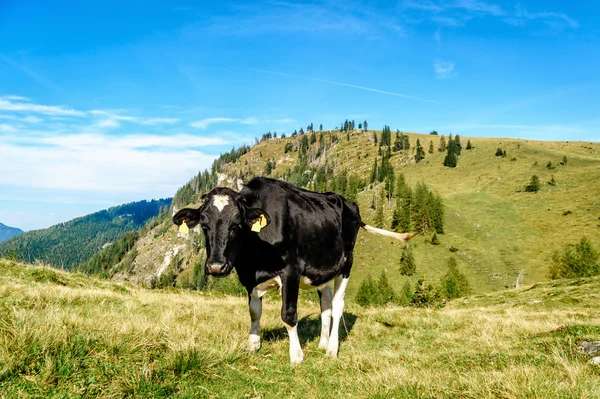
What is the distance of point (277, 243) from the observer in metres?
7.31

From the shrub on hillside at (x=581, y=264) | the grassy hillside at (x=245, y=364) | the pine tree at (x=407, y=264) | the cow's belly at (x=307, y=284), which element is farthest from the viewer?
the pine tree at (x=407, y=264)

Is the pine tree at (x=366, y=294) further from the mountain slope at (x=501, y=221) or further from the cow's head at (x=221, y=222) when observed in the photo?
the cow's head at (x=221, y=222)

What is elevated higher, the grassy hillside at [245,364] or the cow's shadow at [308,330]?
the grassy hillside at [245,364]

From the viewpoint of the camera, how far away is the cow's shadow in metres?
9.38

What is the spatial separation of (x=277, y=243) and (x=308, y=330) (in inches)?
187

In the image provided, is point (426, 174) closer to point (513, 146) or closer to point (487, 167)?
point (487, 167)

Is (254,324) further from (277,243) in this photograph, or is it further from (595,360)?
(595,360)

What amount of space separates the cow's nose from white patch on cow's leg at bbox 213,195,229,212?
1018mm

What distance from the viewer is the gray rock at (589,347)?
664cm

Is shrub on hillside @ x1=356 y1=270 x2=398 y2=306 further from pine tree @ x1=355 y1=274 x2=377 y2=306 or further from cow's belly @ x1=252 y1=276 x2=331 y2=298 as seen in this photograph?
cow's belly @ x1=252 y1=276 x2=331 y2=298

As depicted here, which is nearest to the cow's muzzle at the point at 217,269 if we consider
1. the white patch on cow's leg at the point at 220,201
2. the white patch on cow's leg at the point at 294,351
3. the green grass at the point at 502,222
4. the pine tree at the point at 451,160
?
the white patch on cow's leg at the point at 220,201

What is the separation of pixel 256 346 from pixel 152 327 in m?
2.28

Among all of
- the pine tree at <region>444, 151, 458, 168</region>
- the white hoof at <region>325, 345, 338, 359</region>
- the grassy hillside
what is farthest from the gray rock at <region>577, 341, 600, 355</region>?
the pine tree at <region>444, 151, 458, 168</region>

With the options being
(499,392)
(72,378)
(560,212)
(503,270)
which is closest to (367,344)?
(499,392)
